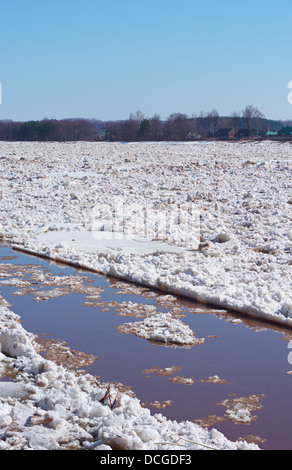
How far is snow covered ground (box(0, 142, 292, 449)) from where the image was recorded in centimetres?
365

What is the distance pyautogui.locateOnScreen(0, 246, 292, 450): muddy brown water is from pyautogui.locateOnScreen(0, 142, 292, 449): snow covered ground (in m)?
0.29

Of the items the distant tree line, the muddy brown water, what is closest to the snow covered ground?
the muddy brown water

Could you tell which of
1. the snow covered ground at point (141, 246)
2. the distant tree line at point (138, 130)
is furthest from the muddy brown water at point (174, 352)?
the distant tree line at point (138, 130)

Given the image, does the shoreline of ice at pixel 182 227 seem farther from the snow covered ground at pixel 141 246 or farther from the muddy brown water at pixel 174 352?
the muddy brown water at pixel 174 352

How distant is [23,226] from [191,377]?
7.34 m

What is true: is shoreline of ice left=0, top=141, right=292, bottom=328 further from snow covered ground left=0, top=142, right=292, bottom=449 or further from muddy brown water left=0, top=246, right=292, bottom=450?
muddy brown water left=0, top=246, right=292, bottom=450

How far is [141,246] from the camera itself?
31.1 feet

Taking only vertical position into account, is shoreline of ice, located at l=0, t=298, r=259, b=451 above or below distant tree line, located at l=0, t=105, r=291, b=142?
below

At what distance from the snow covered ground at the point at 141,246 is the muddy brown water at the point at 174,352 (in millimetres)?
292

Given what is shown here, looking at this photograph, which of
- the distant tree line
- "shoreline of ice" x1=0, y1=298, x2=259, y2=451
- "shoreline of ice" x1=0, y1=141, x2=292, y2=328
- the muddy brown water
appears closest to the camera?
"shoreline of ice" x1=0, y1=298, x2=259, y2=451

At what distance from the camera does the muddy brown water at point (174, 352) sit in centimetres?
410

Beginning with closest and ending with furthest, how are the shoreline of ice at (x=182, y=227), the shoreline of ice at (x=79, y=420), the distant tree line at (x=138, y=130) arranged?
the shoreline of ice at (x=79, y=420) → the shoreline of ice at (x=182, y=227) → the distant tree line at (x=138, y=130)

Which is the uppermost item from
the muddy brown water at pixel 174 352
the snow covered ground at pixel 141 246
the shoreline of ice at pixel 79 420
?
the snow covered ground at pixel 141 246

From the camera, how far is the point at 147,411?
3842 mm
